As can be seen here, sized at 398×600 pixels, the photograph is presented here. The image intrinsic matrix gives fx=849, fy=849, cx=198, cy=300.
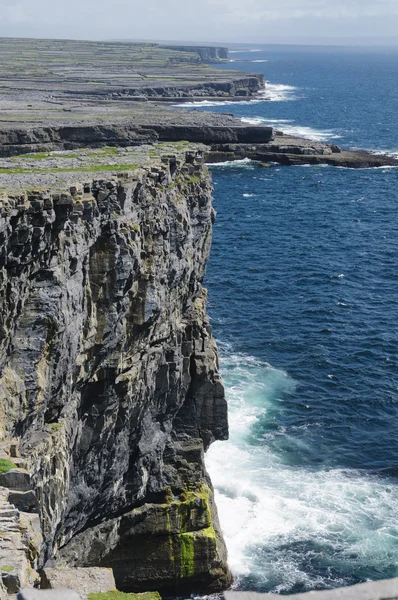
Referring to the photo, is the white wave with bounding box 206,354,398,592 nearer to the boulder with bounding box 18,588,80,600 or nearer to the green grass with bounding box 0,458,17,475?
the green grass with bounding box 0,458,17,475

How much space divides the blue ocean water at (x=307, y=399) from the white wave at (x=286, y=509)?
8 cm

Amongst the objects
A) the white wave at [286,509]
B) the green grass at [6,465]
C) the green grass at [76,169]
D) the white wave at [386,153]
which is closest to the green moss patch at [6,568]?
the green grass at [6,465]

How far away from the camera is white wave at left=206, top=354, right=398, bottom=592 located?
48.1 meters

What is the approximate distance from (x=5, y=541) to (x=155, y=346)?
20.6m

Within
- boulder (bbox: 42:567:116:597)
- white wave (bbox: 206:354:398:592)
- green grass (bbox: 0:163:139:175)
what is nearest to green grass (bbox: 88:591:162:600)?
boulder (bbox: 42:567:116:597)

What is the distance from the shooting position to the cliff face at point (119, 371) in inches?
1308

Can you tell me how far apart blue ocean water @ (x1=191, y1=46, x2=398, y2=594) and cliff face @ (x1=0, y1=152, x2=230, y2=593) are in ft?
17.2

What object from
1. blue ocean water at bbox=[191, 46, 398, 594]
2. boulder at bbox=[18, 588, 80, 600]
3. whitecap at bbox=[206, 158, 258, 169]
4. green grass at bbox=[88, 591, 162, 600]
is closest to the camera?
boulder at bbox=[18, 588, 80, 600]

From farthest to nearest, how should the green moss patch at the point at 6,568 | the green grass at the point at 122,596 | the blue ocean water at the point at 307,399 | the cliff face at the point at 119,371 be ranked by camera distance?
the blue ocean water at the point at 307,399, the cliff face at the point at 119,371, the green grass at the point at 122,596, the green moss patch at the point at 6,568

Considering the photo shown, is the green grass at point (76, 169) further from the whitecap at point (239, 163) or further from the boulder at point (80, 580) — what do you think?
the whitecap at point (239, 163)

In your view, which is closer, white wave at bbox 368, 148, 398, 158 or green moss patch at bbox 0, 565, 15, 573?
green moss patch at bbox 0, 565, 15, 573

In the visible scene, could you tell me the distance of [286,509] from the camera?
52.1 m

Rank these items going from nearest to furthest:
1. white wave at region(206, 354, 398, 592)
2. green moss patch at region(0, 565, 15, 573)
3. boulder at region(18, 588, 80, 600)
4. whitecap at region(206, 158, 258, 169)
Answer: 1. boulder at region(18, 588, 80, 600)
2. green moss patch at region(0, 565, 15, 573)
3. white wave at region(206, 354, 398, 592)
4. whitecap at region(206, 158, 258, 169)

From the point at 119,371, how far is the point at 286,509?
17.4 metres
